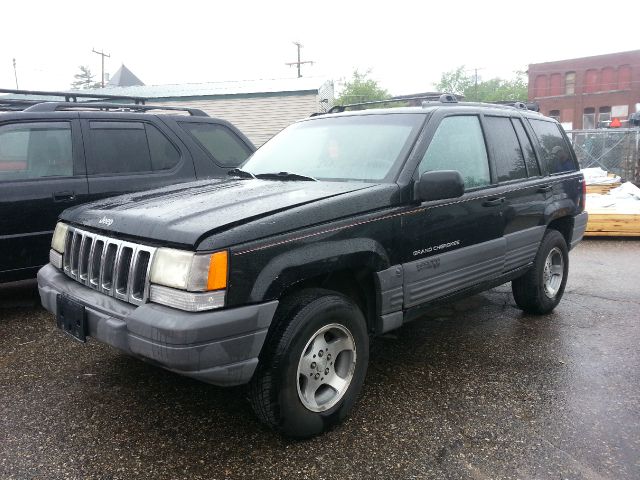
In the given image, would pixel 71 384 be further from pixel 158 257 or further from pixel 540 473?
pixel 540 473

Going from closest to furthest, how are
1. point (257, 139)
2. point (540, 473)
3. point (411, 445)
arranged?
point (540, 473) → point (411, 445) → point (257, 139)

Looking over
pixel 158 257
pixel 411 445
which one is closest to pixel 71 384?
pixel 158 257

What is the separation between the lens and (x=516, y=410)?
3.22 meters

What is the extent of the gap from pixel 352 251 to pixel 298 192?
0.49m

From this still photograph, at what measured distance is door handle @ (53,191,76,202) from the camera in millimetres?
4758

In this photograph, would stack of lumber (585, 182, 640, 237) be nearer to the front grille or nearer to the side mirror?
the side mirror

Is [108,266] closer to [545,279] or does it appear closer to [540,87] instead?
[545,279]

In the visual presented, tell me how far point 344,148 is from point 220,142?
2.60 m

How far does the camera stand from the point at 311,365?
2.90 metres

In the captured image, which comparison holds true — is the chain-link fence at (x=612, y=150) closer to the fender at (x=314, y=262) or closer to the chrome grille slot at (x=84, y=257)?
the fender at (x=314, y=262)

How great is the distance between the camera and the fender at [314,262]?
2623 mm

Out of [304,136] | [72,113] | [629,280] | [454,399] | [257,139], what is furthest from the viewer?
[257,139]

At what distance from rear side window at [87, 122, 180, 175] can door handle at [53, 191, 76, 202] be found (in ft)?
0.95

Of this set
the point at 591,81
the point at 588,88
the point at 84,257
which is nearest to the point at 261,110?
the point at 84,257
